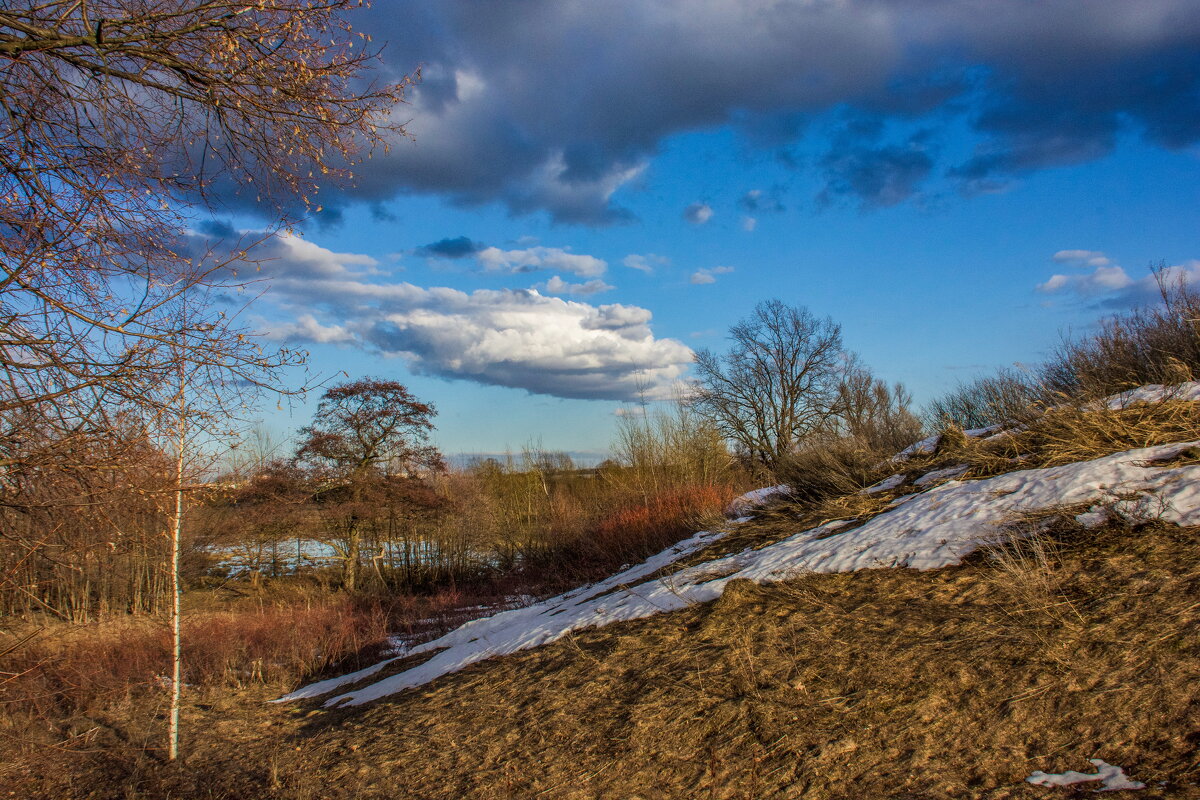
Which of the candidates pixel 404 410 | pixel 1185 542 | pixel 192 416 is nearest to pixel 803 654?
pixel 1185 542

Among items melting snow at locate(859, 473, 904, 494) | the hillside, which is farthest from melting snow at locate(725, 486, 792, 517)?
the hillside

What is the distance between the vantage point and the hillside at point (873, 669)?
8.68ft

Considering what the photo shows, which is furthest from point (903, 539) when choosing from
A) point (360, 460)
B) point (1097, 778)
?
point (360, 460)

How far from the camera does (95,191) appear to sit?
3922mm

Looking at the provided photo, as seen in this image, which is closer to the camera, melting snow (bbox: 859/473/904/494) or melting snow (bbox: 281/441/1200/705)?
melting snow (bbox: 281/441/1200/705)

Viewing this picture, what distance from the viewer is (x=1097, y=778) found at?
7.50 feet

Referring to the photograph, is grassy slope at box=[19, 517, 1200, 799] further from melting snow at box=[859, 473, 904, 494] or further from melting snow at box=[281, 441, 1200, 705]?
melting snow at box=[859, 473, 904, 494]

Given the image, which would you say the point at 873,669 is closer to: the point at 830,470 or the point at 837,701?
the point at 837,701

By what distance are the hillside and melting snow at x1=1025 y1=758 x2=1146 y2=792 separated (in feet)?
0.04

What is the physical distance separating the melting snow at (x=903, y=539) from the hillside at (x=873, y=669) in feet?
0.08

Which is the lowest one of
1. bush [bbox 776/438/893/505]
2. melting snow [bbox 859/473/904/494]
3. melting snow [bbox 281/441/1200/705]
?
melting snow [bbox 281/441/1200/705]

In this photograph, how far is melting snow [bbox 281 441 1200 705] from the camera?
14.1ft

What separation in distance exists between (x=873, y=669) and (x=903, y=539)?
69.6 inches

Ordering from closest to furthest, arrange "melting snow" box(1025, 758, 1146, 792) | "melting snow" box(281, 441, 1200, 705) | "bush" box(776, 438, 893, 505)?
"melting snow" box(1025, 758, 1146, 792)
"melting snow" box(281, 441, 1200, 705)
"bush" box(776, 438, 893, 505)
